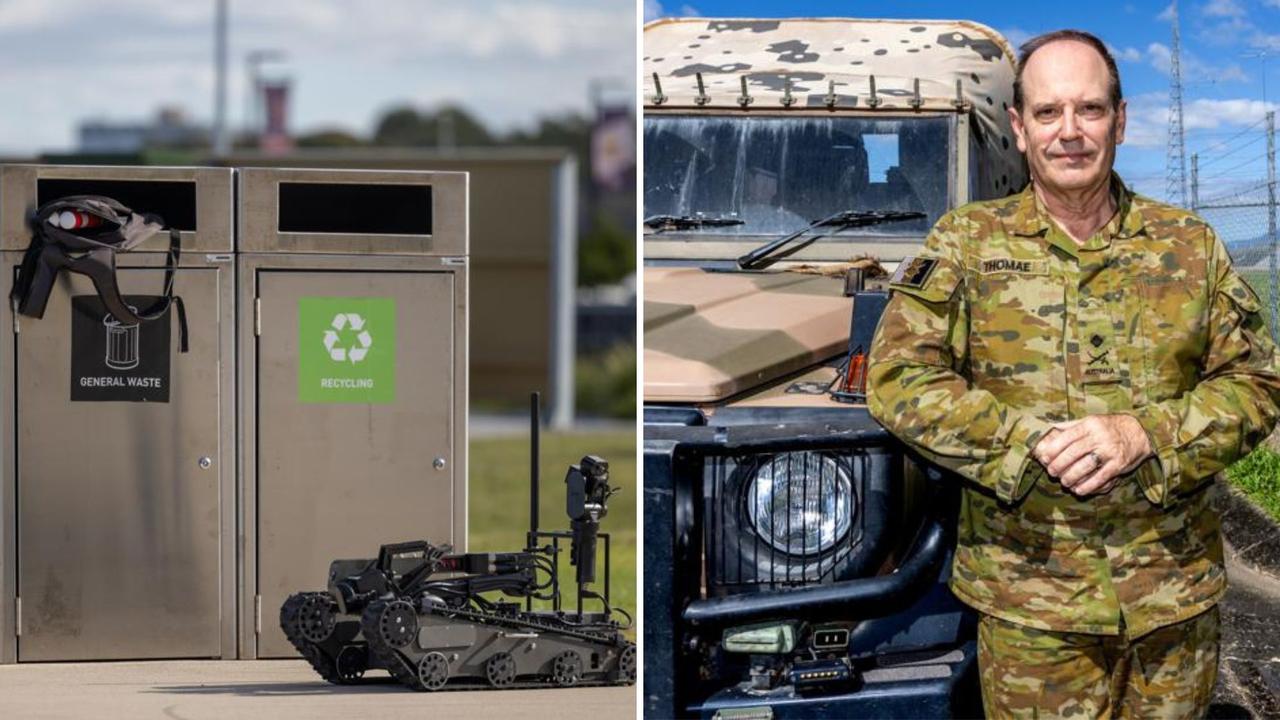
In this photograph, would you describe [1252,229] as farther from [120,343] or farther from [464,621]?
[120,343]

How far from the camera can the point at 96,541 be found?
6969 mm

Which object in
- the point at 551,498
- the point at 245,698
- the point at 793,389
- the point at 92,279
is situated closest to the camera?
the point at 793,389

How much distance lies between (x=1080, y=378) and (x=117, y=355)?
4020 millimetres

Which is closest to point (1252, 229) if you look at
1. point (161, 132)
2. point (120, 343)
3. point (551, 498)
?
point (120, 343)

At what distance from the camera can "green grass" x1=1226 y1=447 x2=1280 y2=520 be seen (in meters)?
5.16

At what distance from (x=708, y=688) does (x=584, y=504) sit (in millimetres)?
1442

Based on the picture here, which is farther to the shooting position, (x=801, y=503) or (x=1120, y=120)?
(x=801, y=503)

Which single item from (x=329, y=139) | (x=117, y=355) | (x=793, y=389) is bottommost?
(x=793, y=389)

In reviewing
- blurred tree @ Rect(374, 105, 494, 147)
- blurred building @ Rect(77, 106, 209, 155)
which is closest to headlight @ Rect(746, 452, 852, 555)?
blurred building @ Rect(77, 106, 209, 155)

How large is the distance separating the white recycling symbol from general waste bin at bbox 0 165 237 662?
0.38 meters

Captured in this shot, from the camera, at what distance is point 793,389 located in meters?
4.99

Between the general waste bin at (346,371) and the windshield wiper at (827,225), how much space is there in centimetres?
175

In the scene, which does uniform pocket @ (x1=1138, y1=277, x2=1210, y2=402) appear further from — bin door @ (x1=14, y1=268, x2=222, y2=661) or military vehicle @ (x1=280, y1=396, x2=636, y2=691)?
bin door @ (x1=14, y1=268, x2=222, y2=661)

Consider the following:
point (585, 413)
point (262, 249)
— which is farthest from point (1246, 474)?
point (585, 413)
